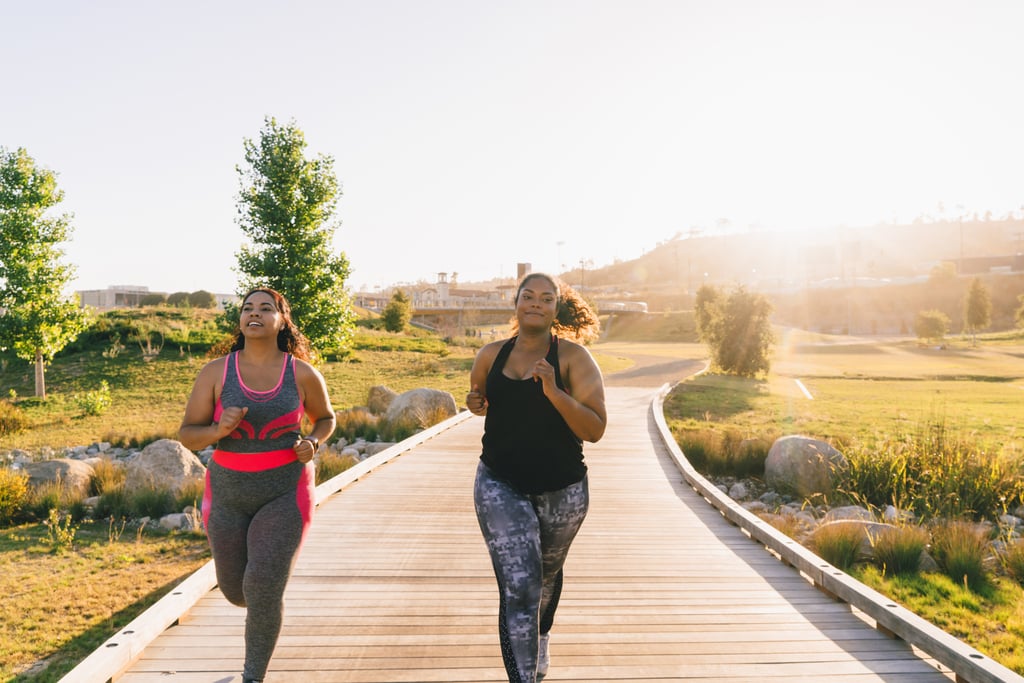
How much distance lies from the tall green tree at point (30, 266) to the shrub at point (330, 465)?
1542 cm

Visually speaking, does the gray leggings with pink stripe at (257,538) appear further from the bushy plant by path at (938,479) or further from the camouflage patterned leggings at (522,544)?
the bushy plant by path at (938,479)

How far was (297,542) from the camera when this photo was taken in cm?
323

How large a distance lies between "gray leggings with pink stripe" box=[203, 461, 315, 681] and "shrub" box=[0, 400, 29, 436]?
1862cm

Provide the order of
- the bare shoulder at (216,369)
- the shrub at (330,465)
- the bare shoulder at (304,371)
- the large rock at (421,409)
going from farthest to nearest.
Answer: the large rock at (421,409) < the shrub at (330,465) < the bare shoulder at (304,371) < the bare shoulder at (216,369)

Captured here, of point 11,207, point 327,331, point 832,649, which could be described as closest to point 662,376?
point 327,331

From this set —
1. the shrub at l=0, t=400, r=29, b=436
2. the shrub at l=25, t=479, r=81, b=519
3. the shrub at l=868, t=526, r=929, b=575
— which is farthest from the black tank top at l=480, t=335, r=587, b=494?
the shrub at l=0, t=400, r=29, b=436

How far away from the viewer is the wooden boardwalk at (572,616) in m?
3.66

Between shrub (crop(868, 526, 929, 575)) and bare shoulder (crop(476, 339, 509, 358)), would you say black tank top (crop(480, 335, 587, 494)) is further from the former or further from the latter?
shrub (crop(868, 526, 929, 575))

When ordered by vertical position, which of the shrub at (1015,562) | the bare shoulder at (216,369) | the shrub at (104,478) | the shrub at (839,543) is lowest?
the shrub at (1015,562)

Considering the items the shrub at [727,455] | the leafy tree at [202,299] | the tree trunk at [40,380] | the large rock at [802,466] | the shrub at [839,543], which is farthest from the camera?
→ the leafy tree at [202,299]

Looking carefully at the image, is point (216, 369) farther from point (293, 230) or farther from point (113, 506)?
point (293, 230)

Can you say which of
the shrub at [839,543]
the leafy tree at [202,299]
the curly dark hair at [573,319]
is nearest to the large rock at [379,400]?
the shrub at [839,543]

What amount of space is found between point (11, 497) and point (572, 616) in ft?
27.4

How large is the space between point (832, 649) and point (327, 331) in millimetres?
19230
